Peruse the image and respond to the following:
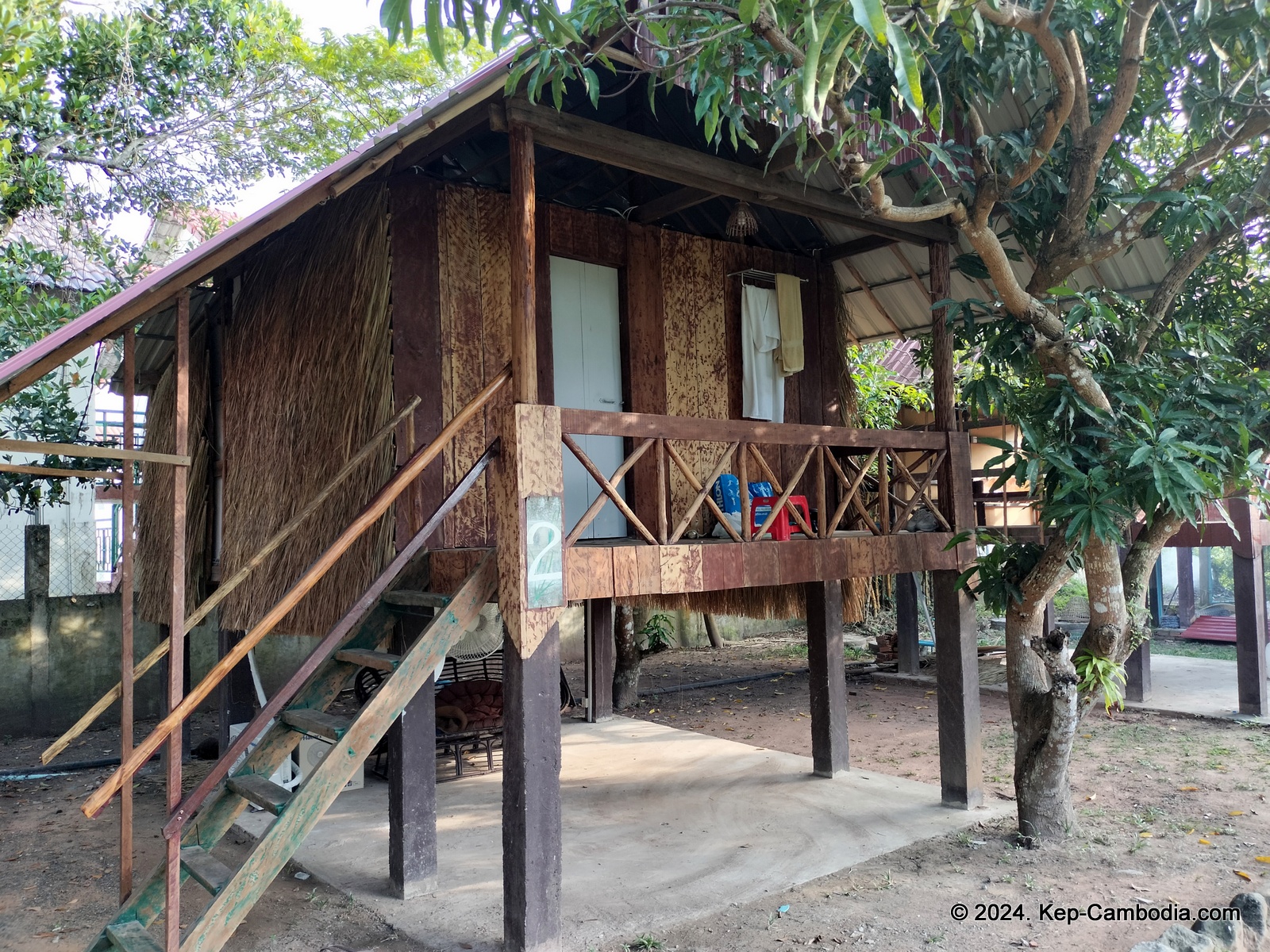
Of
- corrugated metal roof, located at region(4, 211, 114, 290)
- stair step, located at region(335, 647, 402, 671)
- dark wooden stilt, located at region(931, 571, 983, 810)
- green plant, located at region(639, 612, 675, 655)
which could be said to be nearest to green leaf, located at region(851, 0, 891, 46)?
stair step, located at region(335, 647, 402, 671)

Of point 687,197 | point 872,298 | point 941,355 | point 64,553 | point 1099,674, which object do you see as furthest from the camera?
point 64,553

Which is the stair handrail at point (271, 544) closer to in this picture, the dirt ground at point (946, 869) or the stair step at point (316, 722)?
the stair step at point (316, 722)

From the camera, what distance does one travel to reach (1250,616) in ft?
31.0

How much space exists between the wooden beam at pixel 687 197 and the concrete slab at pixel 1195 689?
7583 millimetres

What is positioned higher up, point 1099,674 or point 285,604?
point 285,604

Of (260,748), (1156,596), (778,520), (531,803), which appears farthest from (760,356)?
(1156,596)

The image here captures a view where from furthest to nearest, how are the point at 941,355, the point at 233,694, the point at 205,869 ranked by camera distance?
1. the point at 233,694
2. the point at 941,355
3. the point at 205,869

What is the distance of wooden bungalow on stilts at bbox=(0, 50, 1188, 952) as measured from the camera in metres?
4.23

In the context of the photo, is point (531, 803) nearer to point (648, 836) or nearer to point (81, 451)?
point (648, 836)

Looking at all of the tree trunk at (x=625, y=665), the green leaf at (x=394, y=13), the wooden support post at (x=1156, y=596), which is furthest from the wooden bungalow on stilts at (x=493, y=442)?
the wooden support post at (x=1156, y=596)

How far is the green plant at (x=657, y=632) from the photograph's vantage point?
525 inches

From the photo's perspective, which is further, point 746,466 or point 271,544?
point 746,466

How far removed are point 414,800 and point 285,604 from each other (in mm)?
1846

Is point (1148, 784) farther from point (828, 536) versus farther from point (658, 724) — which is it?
point (658, 724)
